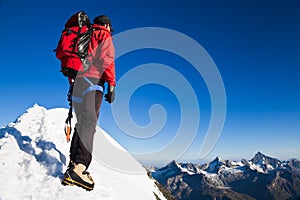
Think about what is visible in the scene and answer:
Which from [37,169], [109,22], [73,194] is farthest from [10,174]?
[109,22]

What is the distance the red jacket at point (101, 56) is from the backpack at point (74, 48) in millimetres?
130

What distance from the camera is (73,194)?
6.01 metres

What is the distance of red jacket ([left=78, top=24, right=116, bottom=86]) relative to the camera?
5.95 metres

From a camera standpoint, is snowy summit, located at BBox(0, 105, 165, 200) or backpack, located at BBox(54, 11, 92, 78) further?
snowy summit, located at BBox(0, 105, 165, 200)

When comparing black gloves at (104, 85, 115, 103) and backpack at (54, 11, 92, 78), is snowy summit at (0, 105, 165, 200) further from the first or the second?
backpack at (54, 11, 92, 78)

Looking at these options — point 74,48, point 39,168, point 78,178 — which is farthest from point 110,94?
point 39,168

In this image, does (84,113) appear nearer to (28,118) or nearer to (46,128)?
(46,128)

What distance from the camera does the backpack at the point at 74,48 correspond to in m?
5.93

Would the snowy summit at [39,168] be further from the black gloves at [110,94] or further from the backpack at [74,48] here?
the backpack at [74,48]

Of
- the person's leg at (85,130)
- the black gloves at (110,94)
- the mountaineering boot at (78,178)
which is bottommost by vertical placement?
the mountaineering boot at (78,178)

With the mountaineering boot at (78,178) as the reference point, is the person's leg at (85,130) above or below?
above

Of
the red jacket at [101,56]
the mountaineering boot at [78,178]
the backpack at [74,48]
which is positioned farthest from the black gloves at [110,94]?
the mountaineering boot at [78,178]

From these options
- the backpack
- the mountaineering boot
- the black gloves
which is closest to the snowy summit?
the mountaineering boot

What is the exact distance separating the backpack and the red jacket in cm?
13
